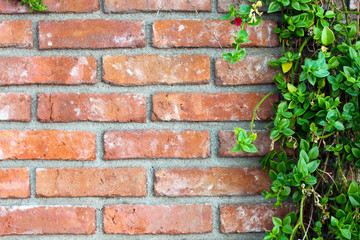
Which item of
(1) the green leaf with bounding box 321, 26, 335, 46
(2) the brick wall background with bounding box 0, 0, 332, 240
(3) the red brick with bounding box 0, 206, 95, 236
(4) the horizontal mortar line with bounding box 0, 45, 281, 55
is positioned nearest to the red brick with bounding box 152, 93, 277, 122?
(2) the brick wall background with bounding box 0, 0, 332, 240

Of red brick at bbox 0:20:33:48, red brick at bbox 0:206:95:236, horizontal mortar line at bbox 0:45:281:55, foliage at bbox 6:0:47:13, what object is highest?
foliage at bbox 6:0:47:13

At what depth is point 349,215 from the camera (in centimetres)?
81

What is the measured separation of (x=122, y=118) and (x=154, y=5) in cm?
30

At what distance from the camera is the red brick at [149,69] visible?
88 cm

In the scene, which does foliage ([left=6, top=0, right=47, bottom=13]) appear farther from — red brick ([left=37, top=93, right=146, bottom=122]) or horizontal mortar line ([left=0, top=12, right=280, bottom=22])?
red brick ([left=37, top=93, right=146, bottom=122])

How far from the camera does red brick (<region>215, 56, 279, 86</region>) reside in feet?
2.90

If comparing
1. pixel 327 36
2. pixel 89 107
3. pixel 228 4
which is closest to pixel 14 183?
pixel 89 107

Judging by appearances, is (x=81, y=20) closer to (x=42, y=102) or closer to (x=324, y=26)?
(x=42, y=102)

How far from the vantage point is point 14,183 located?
88 centimetres

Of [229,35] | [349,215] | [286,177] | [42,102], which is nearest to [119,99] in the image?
[42,102]

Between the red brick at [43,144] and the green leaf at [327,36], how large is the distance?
0.64m

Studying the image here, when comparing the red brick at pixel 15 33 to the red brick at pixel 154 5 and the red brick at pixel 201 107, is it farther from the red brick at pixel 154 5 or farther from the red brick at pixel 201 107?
the red brick at pixel 201 107

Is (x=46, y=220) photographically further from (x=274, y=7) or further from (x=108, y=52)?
(x=274, y=7)

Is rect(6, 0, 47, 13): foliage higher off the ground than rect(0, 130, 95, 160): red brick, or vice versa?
rect(6, 0, 47, 13): foliage
